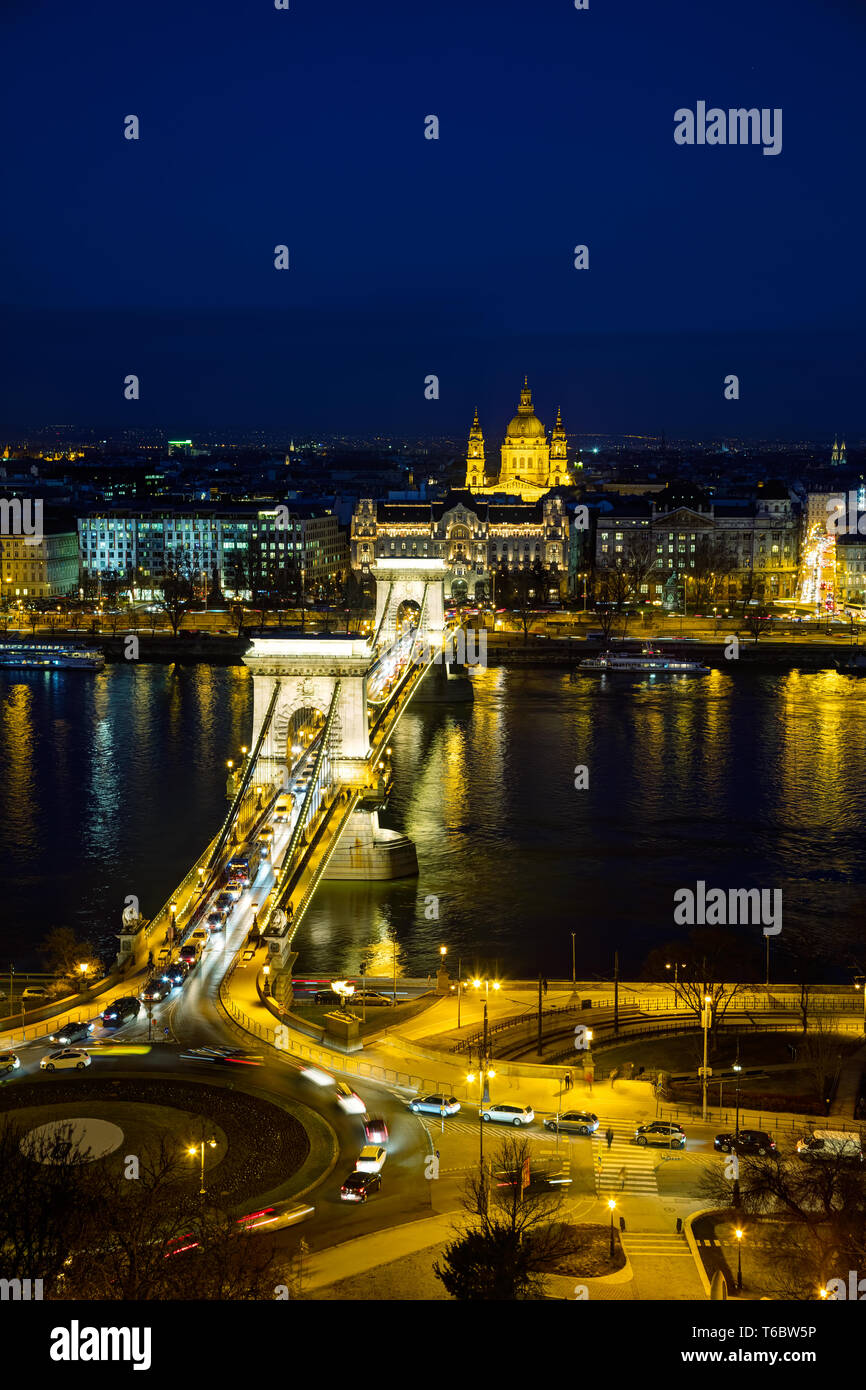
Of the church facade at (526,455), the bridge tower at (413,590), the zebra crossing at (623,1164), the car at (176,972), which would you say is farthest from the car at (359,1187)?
the church facade at (526,455)

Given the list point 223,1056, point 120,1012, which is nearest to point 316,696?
point 120,1012

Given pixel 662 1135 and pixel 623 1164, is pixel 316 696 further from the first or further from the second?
pixel 623 1164

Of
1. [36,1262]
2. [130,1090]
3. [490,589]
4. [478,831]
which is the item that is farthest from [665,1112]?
[490,589]

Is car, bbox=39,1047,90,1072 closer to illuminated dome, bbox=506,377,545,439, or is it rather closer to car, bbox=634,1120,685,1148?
car, bbox=634,1120,685,1148

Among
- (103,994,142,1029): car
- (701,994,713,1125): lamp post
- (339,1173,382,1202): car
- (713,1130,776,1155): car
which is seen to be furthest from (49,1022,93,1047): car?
(713,1130,776,1155): car
